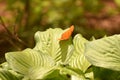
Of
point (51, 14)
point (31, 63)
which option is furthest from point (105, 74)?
point (51, 14)

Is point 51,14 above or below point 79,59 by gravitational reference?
above

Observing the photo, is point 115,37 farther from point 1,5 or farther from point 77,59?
point 1,5

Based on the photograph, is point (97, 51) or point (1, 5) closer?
point (97, 51)

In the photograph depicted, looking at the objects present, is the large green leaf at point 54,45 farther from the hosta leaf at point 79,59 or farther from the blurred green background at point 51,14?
the blurred green background at point 51,14

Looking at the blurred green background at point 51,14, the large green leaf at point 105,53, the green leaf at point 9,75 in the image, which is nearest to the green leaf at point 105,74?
the large green leaf at point 105,53

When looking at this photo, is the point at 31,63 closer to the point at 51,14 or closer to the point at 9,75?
the point at 9,75

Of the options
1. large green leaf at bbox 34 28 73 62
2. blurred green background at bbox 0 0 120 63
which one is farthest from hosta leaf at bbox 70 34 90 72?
blurred green background at bbox 0 0 120 63

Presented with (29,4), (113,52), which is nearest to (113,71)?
(113,52)
